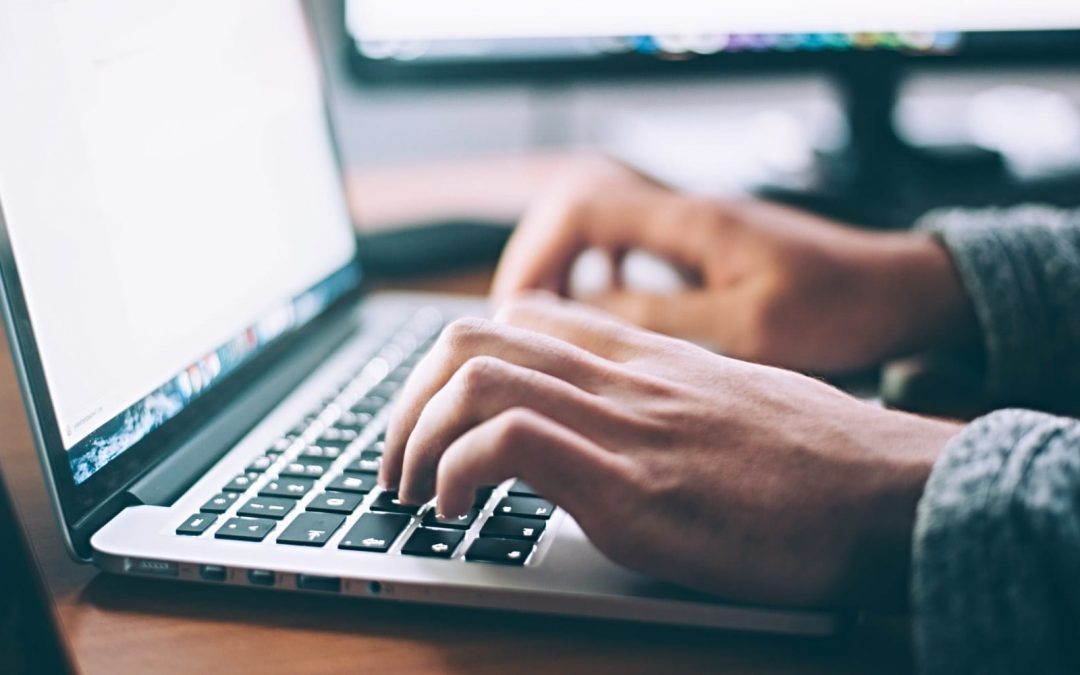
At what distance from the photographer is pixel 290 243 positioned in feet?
1.94

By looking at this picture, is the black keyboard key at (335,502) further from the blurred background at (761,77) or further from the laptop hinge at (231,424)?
the blurred background at (761,77)

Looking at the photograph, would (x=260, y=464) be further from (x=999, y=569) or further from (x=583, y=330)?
(x=999, y=569)

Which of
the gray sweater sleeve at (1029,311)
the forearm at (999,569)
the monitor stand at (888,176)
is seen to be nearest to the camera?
the forearm at (999,569)

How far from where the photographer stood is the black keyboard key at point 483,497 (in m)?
0.39

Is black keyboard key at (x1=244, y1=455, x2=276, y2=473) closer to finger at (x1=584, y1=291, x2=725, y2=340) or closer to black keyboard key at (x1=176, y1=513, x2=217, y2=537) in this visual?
black keyboard key at (x1=176, y1=513, x2=217, y2=537)

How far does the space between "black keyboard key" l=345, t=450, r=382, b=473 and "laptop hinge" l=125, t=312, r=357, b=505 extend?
7 centimetres

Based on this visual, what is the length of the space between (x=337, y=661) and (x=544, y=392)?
0.39ft

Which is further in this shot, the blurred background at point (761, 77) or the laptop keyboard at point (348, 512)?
the blurred background at point (761, 77)

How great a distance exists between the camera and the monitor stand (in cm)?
73

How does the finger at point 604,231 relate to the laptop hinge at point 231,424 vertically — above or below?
above

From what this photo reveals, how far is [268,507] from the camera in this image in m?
0.39

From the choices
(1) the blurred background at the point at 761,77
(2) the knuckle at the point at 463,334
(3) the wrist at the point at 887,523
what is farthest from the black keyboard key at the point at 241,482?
(1) the blurred background at the point at 761,77

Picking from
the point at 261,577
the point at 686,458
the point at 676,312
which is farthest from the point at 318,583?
the point at 676,312

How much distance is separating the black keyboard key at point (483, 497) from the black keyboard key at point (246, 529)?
0.08 metres
